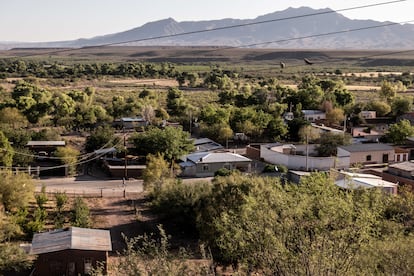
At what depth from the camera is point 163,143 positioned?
105ft

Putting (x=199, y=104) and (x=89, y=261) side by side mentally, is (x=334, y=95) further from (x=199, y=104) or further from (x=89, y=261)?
(x=89, y=261)

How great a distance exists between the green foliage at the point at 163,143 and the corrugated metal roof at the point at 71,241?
1332 cm

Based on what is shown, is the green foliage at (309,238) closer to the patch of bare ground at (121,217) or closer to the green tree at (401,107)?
the patch of bare ground at (121,217)

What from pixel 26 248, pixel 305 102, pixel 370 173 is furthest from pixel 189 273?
pixel 305 102

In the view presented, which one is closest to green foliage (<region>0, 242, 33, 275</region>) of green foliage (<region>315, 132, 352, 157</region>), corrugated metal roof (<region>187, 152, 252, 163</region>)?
corrugated metal roof (<region>187, 152, 252, 163</region>)

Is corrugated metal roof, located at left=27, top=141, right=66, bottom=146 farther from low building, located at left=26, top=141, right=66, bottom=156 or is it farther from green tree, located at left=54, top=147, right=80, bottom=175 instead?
green tree, located at left=54, top=147, right=80, bottom=175

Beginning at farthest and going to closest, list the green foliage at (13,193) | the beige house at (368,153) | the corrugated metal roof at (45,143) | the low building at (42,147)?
the corrugated metal roof at (45,143) → the low building at (42,147) → the beige house at (368,153) → the green foliage at (13,193)

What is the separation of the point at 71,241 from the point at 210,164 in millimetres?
15916

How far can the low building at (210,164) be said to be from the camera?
31938 mm

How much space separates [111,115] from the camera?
50312mm

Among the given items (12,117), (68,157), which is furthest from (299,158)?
(12,117)

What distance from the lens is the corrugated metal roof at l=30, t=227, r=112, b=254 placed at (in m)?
16.6

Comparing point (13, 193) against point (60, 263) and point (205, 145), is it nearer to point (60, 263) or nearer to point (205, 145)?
point (60, 263)

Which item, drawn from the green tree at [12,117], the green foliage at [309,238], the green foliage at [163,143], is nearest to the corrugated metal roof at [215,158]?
the green foliage at [163,143]
